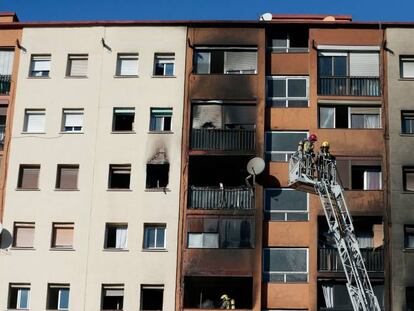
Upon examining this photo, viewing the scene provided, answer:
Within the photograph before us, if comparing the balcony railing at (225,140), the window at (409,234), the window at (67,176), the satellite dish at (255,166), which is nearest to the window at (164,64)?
the balcony railing at (225,140)

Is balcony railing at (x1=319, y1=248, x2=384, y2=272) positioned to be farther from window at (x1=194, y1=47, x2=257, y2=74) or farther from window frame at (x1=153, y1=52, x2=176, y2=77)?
window frame at (x1=153, y1=52, x2=176, y2=77)

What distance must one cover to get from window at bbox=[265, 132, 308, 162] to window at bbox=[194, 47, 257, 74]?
323 cm

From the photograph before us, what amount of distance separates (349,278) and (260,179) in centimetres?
785

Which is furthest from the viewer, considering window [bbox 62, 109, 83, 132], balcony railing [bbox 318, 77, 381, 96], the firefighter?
window [bbox 62, 109, 83, 132]

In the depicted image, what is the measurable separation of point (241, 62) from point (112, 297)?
39.5 ft

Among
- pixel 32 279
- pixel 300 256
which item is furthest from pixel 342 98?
pixel 32 279

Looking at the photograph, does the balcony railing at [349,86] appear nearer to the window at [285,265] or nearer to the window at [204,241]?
the window at [285,265]

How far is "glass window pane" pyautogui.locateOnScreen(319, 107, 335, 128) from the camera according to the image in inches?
1469

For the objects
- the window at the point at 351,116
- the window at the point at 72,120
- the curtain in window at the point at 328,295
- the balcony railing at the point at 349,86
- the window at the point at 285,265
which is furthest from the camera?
the window at the point at 72,120

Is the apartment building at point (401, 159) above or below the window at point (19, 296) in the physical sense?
above

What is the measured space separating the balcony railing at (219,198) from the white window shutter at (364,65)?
750cm

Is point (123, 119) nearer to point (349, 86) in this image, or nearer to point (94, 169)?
point (94, 169)

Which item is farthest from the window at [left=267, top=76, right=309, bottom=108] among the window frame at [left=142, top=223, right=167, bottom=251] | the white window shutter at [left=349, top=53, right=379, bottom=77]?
the window frame at [left=142, top=223, right=167, bottom=251]

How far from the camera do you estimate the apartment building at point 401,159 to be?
114 feet
